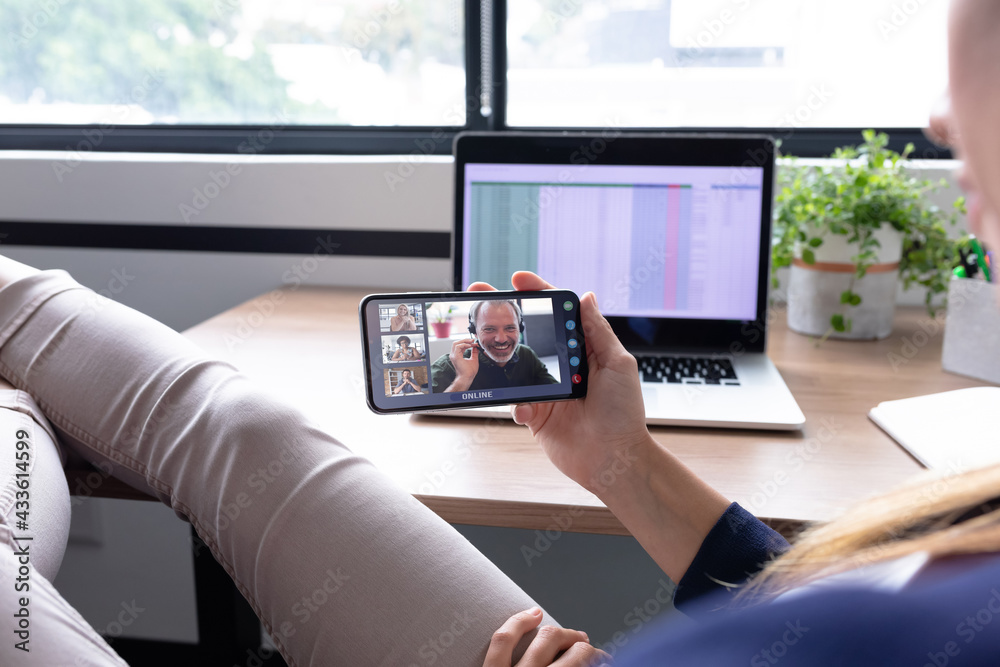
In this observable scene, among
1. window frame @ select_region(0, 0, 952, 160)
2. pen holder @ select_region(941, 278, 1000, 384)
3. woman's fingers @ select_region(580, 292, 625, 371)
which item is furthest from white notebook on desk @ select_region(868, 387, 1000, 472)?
window frame @ select_region(0, 0, 952, 160)

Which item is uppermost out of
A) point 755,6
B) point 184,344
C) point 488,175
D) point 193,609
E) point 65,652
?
point 755,6

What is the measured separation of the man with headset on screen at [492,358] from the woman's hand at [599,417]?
0.14 feet

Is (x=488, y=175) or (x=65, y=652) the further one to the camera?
(x=488, y=175)

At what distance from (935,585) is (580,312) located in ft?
1.86

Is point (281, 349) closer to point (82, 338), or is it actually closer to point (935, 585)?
point (82, 338)

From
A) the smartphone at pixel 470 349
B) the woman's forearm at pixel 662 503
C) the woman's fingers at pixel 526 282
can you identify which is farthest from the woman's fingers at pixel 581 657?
the woman's fingers at pixel 526 282

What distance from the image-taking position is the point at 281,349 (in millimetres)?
1147

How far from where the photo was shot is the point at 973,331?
104cm

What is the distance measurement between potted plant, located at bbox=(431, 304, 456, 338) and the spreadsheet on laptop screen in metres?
0.36

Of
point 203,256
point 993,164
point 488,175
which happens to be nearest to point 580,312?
point 488,175

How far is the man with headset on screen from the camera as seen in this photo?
2.53ft

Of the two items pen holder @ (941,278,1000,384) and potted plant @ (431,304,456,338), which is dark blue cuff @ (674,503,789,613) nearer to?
potted plant @ (431,304,456,338)

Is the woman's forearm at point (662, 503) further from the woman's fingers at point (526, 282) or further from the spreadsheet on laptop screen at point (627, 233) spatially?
the spreadsheet on laptop screen at point (627, 233)

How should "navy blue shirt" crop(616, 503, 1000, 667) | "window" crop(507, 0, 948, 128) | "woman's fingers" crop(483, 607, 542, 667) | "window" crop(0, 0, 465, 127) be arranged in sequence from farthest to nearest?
"window" crop(0, 0, 465, 127)
"window" crop(507, 0, 948, 128)
"woman's fingers" crop(483, 607, 542, 667)
"navy blue shirt" crop(616, 503, 1000, 667)
